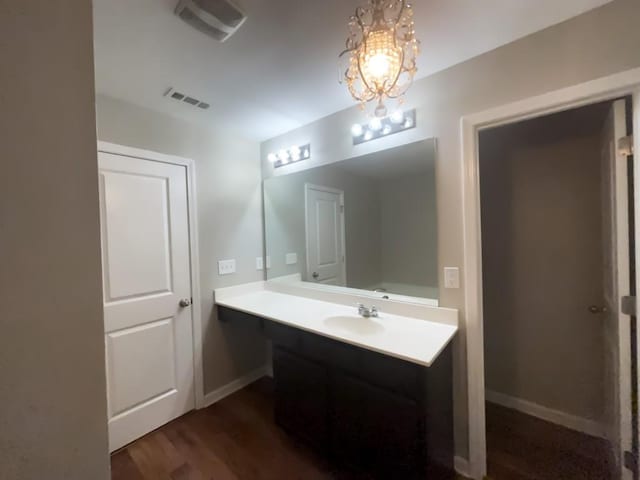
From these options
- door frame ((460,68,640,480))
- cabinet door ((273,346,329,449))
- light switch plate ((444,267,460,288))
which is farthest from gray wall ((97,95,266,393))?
door frame ((460,68,640,480))

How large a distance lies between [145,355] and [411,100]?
2547mm

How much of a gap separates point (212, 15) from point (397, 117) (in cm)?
116

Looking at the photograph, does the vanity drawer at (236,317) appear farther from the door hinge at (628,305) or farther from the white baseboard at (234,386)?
the door hinge at (628,305)

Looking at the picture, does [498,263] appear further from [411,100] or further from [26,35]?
[26,35]

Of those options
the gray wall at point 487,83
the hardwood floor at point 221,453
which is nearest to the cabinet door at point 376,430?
the hardwood floor at point 221,453

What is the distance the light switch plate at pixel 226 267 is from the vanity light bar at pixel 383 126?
1495 mm

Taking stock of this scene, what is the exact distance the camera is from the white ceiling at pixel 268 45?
1.12 metres

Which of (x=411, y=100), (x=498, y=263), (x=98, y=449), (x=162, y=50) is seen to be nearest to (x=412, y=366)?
(x=98, y=449)

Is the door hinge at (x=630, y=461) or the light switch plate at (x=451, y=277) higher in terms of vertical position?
the light switch plate at (x=451, y=277)

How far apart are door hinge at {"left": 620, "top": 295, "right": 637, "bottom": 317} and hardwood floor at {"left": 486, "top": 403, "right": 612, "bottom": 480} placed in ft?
3.31

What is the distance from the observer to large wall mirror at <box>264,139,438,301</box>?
1.73 m

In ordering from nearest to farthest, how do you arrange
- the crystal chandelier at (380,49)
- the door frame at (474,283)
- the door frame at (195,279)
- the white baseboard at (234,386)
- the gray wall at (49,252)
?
the gray wall at (49,252)
the crystal chandelier at (380,49)
the door frame at (474,283)
the door frame at (195,279)
the white baseboard at (234,386)

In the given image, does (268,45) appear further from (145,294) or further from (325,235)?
(145,294)

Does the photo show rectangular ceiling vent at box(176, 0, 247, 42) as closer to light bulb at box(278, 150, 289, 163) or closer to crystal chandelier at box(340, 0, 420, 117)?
crystal chandelier at box(340, 0, 420, 117)
